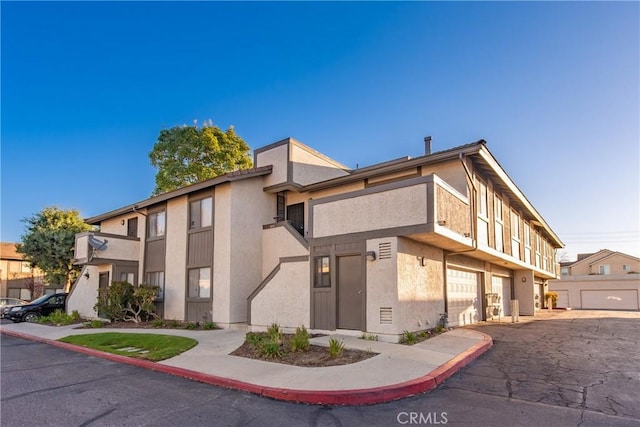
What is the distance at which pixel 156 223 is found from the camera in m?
20.2

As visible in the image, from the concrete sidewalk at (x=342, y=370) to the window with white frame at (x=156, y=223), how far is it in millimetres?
7934

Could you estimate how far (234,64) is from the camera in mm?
19297

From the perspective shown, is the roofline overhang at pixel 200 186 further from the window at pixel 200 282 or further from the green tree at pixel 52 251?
the green tree at pixel 52 251

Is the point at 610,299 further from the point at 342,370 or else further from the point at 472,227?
the point at 342,370

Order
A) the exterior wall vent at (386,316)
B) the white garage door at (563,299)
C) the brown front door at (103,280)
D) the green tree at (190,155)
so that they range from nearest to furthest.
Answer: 1. the exterior wall vent at (386,316)
2. the brown front door at (103,280)
3. the green tree at (190,155)
4. the white garage door at (563,299)

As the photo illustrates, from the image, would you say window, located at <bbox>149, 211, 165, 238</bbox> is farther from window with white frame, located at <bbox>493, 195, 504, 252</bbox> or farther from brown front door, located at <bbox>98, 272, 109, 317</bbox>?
window with white frame, located at <bbox>493, 195, 504, 252</bbox>

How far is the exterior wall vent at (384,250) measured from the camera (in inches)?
456

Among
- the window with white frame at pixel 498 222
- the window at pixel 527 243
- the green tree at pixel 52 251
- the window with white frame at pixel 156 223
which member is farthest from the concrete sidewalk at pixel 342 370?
the green tree at pixel 52 251

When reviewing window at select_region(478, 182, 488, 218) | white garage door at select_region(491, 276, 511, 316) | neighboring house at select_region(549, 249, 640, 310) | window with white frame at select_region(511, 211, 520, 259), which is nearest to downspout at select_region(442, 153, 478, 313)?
window at select_region(478, 182, 488, 218)

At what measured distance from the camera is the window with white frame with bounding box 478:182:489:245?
15219mm

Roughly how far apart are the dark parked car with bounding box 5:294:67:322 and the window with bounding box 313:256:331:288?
1758 cm

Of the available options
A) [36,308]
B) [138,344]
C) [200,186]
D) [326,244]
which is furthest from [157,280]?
[326,244]

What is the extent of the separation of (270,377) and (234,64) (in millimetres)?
15455

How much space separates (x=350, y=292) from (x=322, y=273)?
3.91ft
